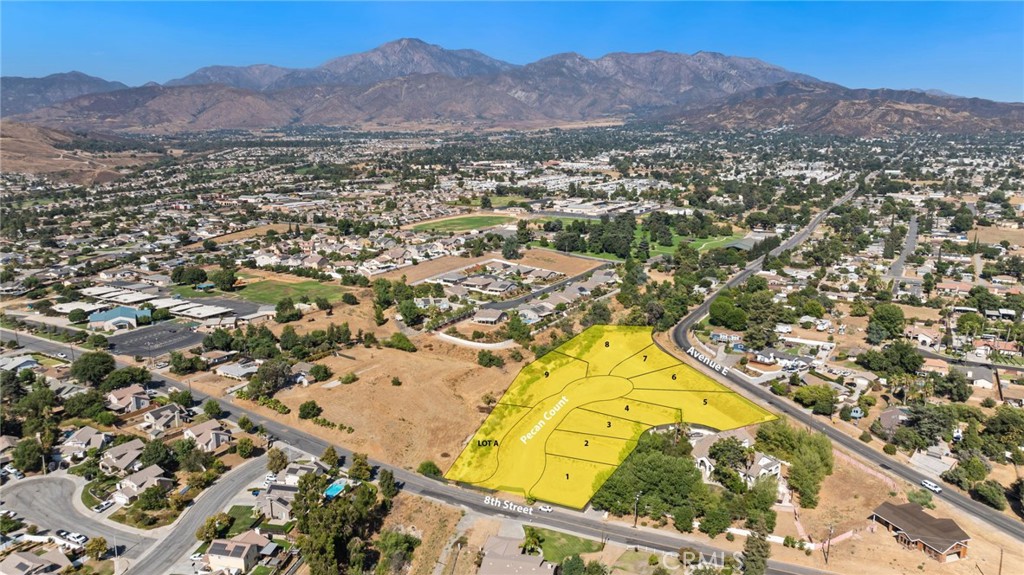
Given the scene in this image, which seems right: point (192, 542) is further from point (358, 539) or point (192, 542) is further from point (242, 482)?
point (358, 539)

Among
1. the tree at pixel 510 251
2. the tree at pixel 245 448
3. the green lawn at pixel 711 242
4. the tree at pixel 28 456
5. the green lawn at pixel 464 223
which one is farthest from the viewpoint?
the green lawn at pixel 464 223

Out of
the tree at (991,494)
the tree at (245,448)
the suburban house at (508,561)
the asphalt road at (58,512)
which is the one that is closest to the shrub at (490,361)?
the tree at (245,448)

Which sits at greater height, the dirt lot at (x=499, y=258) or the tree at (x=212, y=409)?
the dirt lot at (x=499, y=258)

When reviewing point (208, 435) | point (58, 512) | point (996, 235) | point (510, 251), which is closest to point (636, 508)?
point (208, 435)

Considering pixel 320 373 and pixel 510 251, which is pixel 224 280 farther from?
pixel 510 251

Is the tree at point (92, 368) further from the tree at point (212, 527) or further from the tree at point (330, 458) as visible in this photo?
the tree at point (212, 527)

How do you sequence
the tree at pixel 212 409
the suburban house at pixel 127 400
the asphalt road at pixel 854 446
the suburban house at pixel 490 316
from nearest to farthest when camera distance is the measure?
the asphalt road at pixel 854 446, the tree at pixel 212 409, the suburban house at pixel 127 400, the suburban house at pixel 490 316
